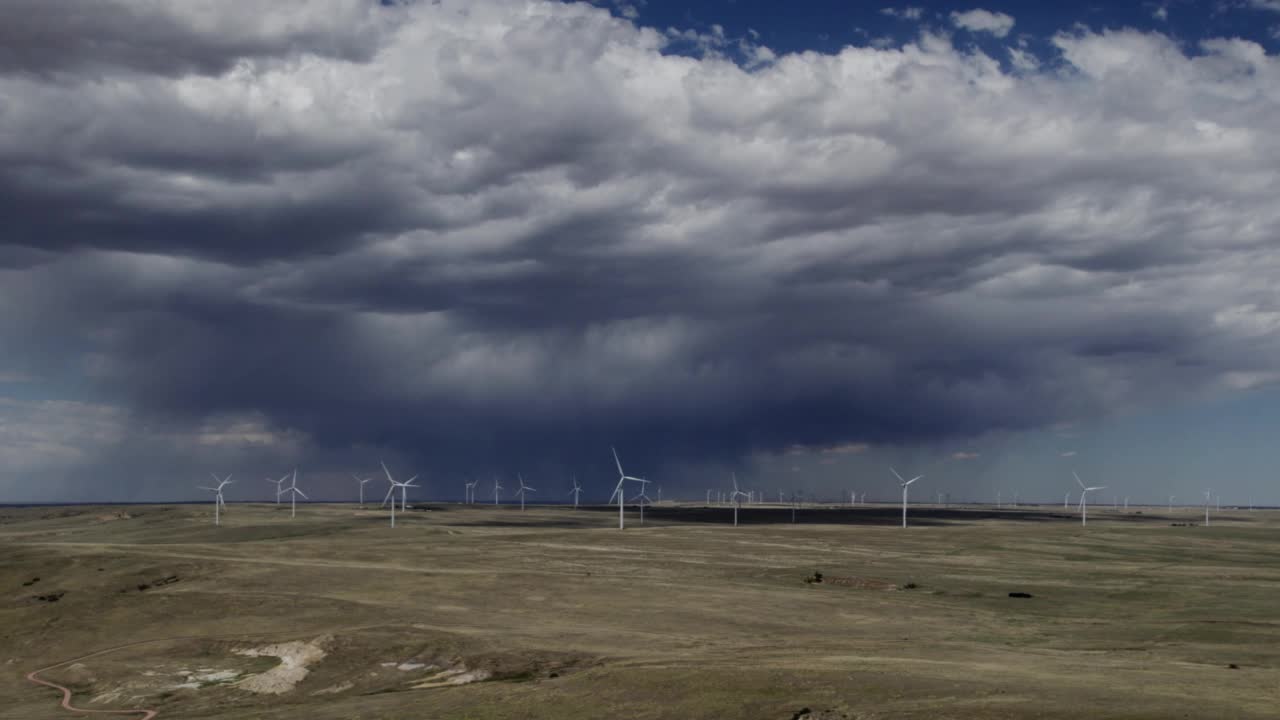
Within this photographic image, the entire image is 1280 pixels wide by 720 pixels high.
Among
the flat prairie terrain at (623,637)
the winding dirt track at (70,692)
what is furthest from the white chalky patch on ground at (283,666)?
the winding dirt track at (70,692)

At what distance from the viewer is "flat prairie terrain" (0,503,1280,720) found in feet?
123

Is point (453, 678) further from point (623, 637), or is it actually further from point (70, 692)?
point (70, 692)

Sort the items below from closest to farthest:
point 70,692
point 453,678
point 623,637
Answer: point 453,678
point 70,692
point 623,637

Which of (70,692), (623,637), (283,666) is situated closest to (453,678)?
(283,666)

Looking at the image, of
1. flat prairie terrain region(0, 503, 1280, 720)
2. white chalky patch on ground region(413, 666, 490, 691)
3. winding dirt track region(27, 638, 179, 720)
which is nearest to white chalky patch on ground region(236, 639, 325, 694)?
flat prairie terrain region(0, 503, 1280, 720)

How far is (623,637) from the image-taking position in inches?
2197

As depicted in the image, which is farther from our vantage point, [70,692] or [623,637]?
[623,637]

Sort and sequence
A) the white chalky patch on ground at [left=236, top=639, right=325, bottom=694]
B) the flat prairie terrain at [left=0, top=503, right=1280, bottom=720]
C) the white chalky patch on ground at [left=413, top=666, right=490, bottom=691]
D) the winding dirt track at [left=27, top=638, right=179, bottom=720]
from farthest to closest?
the white chalky patch on ground at [left=236, top=639, right=325, bottom=694]
the white chalky patch on ground at [left=413, top=666, right=490, bottom=691]
the winding dirt track at [left=27, top=638, right=179, bottom=720]
the flat prairie terrain at [left=0, top=503, right=1280, bottom=720]

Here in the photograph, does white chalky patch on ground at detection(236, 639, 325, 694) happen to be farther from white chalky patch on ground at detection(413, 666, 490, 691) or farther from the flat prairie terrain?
white chalky patch on ground at detection(413, 666, 490, 691)

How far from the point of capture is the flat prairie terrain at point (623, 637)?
1480 inches

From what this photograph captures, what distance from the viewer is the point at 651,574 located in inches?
3642

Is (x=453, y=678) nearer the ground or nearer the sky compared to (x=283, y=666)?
nearer the sky

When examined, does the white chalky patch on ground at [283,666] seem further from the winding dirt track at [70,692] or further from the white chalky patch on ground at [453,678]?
the white chalky patch on ground at [453,678]

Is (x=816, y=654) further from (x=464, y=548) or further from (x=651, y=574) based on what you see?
(x=464, y=548)
